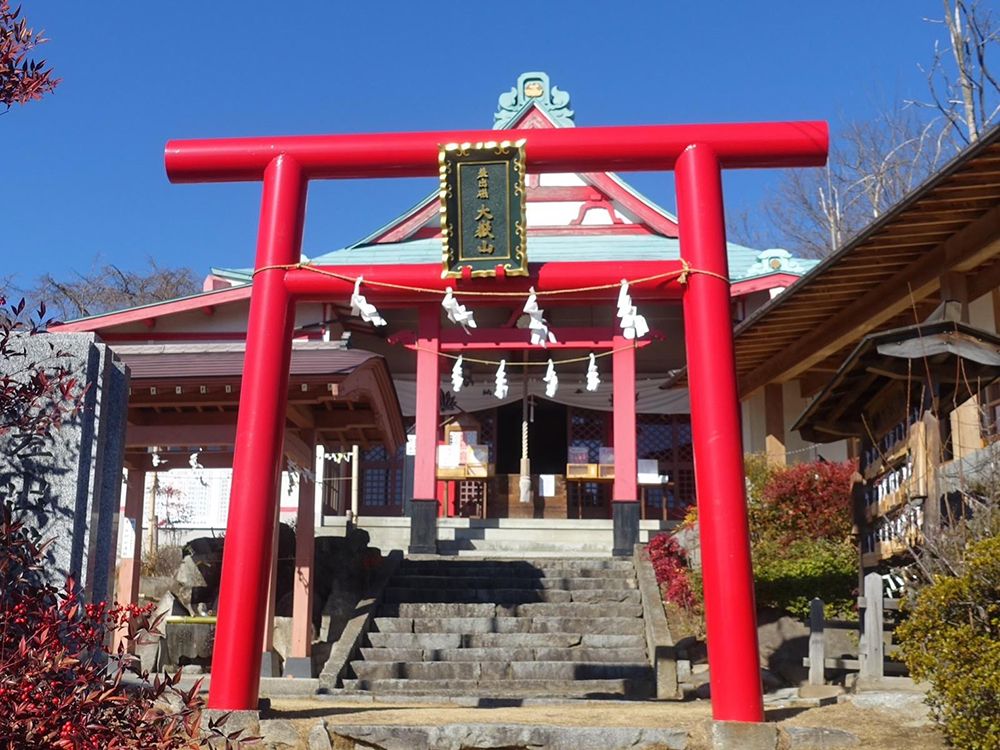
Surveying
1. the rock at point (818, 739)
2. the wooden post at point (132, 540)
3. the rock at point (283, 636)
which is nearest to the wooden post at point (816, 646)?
the rock at point (818, 739)

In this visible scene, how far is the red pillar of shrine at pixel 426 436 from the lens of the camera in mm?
15891

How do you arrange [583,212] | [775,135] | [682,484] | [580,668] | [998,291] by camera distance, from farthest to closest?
[682,484]
[583,212]
[998,291]
[580,668]
[775,135]

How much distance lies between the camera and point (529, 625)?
41.2ft

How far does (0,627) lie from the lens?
3.64 metres

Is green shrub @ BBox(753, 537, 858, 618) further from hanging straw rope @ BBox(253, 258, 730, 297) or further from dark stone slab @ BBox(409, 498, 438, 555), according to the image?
hanging straw rope @ BBox(253, 258, 730, 297)

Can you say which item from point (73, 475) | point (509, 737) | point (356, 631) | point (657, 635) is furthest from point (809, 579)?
point (73, 475)

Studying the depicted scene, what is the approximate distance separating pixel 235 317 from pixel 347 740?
13.9 m

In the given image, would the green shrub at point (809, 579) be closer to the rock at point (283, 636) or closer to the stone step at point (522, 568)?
the stone step at point (522, 568)

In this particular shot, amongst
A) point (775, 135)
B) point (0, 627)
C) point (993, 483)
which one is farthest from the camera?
point (775, 135)

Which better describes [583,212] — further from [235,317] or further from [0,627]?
[0,627]

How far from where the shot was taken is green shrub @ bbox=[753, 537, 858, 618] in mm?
13086

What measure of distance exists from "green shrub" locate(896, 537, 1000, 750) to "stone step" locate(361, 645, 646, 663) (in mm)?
4829

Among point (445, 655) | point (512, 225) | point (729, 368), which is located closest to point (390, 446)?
point (445, 655)

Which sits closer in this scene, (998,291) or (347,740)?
(347,740)
